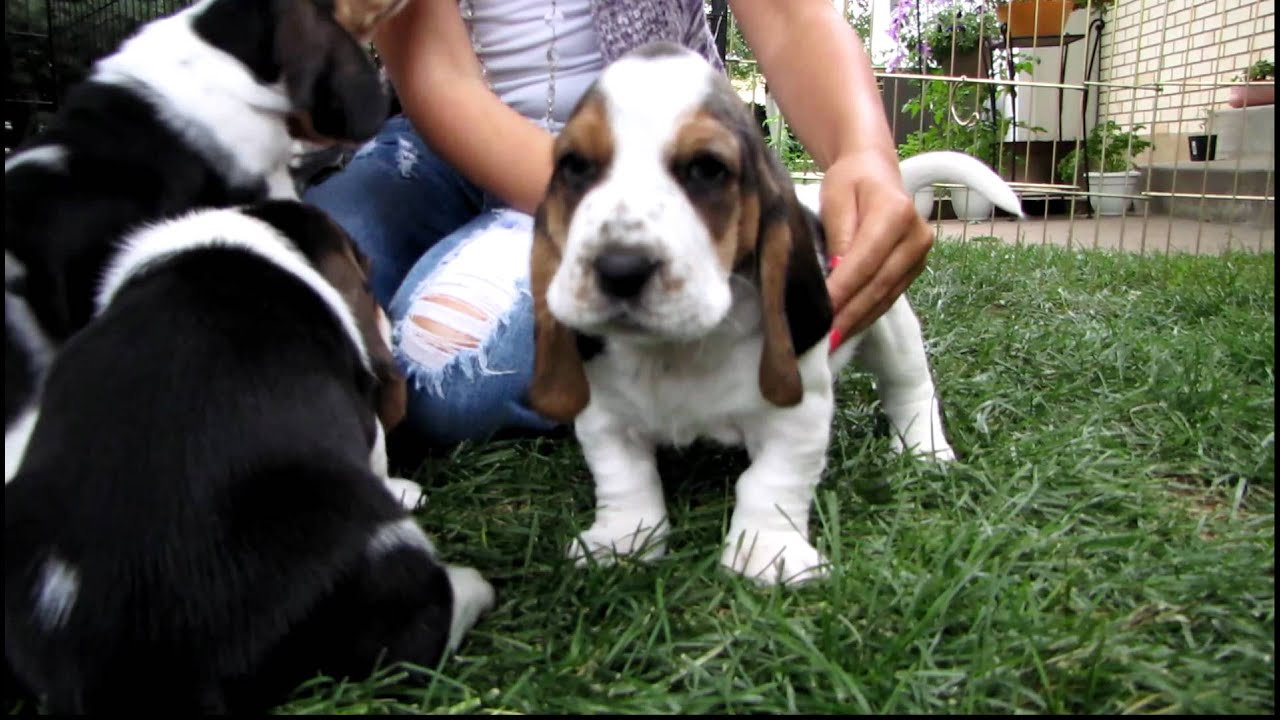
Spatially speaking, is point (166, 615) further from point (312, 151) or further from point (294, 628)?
point (312, 151)

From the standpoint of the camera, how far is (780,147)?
796 cm

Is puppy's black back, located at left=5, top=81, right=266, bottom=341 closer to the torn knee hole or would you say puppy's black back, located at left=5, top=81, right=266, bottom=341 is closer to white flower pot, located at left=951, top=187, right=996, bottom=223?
the torn knee hole

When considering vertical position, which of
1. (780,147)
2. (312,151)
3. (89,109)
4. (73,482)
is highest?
(89,109)

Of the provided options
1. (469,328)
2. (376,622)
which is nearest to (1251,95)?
(469,328)

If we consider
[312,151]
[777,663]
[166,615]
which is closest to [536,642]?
[777,663]

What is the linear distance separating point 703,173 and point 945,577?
896mm

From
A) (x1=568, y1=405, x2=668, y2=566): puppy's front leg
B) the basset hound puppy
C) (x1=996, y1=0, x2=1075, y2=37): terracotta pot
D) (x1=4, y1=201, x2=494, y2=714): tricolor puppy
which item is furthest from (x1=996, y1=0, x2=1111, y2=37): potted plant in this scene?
(x1=4, y1=201, x2=494, y2=714): tricolor puppy

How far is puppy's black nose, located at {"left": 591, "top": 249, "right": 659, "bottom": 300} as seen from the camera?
174 cm

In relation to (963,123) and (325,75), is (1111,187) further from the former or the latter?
(325,75)

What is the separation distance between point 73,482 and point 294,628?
0.40 m

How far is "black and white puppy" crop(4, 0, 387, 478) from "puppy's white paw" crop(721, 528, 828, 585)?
166 cm

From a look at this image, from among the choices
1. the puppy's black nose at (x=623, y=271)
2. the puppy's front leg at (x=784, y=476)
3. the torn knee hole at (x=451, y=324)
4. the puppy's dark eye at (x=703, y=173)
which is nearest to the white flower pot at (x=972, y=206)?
the torn knee hole at (x=451, y=324)

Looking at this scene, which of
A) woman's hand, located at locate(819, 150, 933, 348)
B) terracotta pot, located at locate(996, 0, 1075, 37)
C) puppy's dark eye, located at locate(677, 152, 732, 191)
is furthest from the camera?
terracotta pot, located at locate(996, 0, 1075, 37)

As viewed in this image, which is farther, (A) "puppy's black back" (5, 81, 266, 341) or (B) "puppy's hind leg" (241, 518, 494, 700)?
(A) "puppy's black back" (5, 81, 266, 341)
